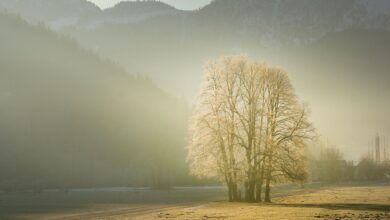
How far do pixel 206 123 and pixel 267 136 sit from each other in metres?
8.16

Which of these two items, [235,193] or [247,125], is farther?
[235,193]

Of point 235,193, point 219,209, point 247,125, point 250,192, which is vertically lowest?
point 219,209

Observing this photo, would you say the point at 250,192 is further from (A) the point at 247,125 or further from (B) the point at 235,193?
(A) the point at 247,125

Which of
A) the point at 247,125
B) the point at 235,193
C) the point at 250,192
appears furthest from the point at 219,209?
the point at 247,125

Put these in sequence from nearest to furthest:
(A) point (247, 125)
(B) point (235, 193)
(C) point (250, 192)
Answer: (A) point (247, 125) < (C) point (250, 192) < (B) point (235, 193)

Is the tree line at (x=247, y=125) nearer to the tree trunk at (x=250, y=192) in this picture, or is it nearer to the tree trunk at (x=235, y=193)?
the tree trunk at (x=250, y=192)

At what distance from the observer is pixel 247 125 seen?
3044 inches

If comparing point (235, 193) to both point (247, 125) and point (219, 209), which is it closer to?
point (247, 125)

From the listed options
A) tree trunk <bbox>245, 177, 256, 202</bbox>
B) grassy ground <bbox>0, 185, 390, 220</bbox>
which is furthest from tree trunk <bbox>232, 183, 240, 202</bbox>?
grassy ground <bbox>0, 185, 390, 220</bbox>

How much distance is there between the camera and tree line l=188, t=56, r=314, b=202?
7431 centimetres

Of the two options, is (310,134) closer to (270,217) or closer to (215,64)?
(215,64)

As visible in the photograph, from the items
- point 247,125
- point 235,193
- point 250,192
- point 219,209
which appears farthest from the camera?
point 235,193

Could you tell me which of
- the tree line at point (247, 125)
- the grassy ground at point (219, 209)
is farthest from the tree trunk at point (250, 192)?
the grassy ground at point (219, 209)

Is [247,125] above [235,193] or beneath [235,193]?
above
